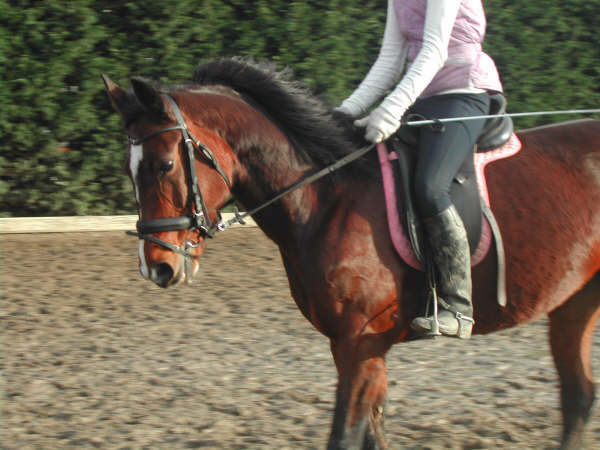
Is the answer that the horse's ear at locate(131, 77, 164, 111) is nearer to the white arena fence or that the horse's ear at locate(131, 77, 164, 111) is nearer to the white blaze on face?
the white blaze on face

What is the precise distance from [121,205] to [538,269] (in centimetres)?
527

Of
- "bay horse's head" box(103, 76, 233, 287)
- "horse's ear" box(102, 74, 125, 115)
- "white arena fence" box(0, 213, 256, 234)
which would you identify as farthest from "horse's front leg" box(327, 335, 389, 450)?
"white arena fence" box(0, 213, 256, 234)

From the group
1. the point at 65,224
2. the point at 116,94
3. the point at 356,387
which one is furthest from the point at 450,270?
the point at 65,224

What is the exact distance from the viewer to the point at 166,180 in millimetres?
3141

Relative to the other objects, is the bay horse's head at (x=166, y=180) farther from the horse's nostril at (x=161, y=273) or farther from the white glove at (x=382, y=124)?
the white glove at (x=382, y=124)

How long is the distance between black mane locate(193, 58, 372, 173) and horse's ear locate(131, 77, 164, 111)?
16.4 inches

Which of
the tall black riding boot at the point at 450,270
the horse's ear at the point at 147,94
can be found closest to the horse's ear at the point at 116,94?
the horse's ear at the point at 147,94

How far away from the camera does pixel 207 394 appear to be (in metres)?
4.75

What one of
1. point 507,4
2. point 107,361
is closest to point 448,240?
point 107,361

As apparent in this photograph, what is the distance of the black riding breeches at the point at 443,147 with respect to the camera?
3385mm

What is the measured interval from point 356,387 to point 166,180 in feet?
3.80

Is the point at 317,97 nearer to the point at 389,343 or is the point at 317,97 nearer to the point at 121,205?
the point at 389,343

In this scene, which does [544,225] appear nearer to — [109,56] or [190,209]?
[190,209]

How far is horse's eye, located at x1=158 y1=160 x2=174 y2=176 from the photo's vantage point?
3.13 meters
